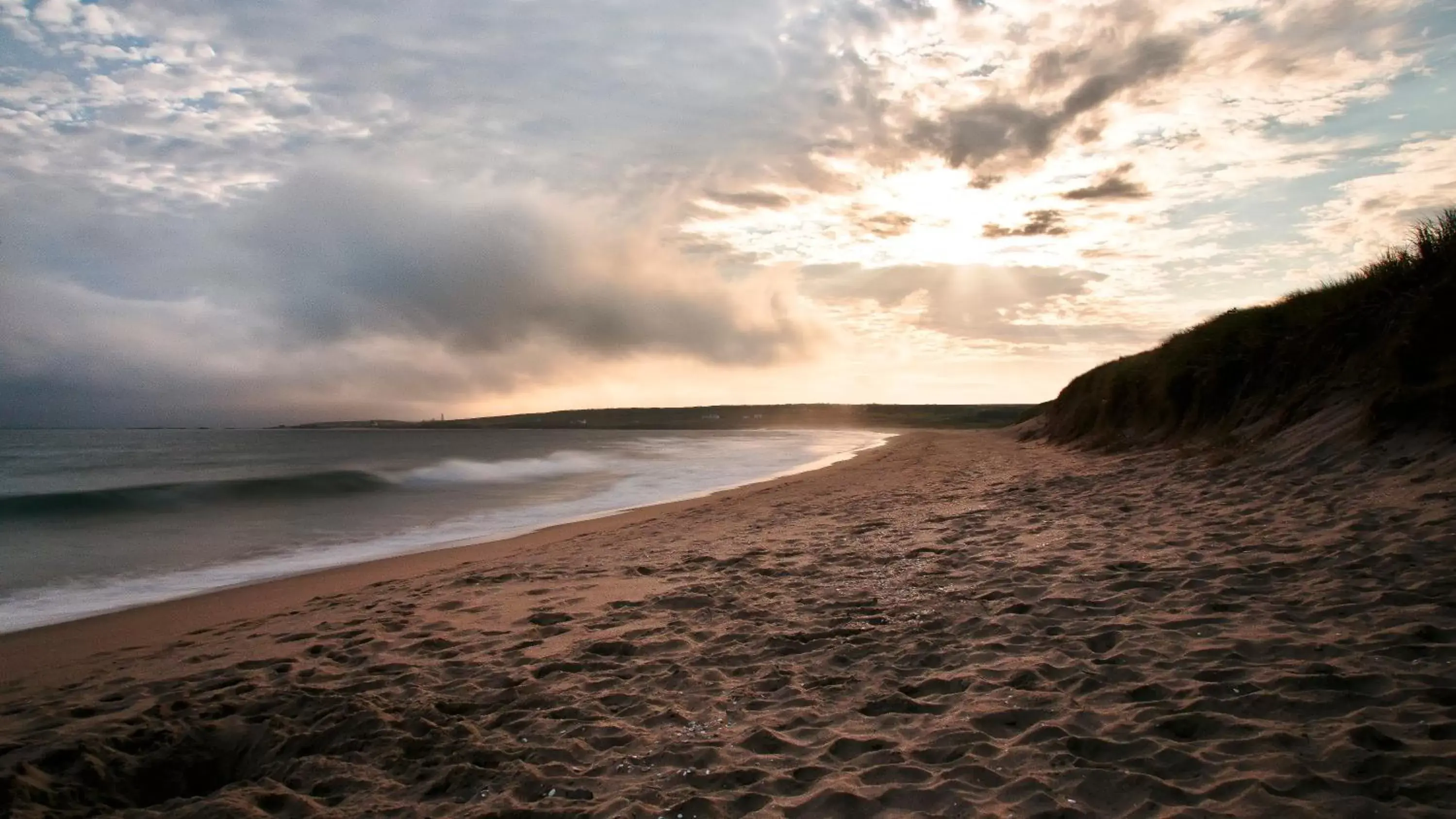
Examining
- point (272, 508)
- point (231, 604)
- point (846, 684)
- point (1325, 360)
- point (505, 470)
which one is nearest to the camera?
point (846, 684)

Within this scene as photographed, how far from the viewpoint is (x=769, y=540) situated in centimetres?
918

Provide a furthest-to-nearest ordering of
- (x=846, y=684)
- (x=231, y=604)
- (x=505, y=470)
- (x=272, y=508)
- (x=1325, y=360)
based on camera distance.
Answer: (x=505, y=470)
(x=272, y=508)
(x=1325, y=360)
(x=231, y=604)
(x=846, y=684)

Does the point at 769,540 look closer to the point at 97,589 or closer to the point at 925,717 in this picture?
the point at 925,717

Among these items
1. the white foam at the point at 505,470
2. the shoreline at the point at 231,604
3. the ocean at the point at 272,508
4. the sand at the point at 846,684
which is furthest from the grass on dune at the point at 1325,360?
the white foam at the point at 505,470

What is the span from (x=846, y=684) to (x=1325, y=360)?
379 inches

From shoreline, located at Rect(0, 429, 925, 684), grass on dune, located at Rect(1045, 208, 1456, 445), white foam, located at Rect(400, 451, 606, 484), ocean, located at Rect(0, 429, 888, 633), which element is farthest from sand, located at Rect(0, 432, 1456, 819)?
white foam, located at Rect(400, 451, 606, 484)

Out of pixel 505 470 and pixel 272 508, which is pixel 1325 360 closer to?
pixel 272 508

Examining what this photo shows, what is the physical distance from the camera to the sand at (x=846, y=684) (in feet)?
10.4

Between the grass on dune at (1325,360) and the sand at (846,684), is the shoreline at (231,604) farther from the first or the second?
the grass on dune at (1325,360)

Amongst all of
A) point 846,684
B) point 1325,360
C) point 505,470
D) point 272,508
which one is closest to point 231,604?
point 846,684

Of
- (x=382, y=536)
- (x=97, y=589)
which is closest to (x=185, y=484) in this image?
(x=382, y=536)

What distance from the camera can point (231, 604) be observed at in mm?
8328

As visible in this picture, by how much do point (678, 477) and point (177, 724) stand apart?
65.1 feet

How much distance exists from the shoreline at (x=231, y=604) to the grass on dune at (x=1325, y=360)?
945 centimetres
